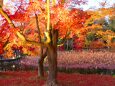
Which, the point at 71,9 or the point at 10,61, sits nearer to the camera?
the point at 71,9

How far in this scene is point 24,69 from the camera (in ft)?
91.9

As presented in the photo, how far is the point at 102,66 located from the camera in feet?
85.1

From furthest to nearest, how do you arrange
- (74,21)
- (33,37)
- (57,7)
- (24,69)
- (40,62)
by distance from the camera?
1. (24,69)
2. (33,37)
3. (40,62)
4. (74,21)
5. (57,7)

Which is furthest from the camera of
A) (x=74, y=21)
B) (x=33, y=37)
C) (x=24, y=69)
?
(x=24, y=69)

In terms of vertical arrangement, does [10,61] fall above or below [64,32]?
below

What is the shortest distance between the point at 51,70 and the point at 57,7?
3.17 m

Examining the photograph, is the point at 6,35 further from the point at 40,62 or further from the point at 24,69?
the point at 24,69

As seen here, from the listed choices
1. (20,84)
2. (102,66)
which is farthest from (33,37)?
(20,84)

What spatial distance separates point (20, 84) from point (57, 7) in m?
5.08

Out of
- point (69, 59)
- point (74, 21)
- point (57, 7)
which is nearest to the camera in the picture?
point (57, 7)

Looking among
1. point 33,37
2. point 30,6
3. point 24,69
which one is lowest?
point 24,69

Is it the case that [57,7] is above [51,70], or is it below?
above

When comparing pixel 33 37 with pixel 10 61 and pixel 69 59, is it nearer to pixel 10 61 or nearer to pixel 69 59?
pixel 10 61

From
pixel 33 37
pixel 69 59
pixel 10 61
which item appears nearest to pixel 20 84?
pixel 33 37
